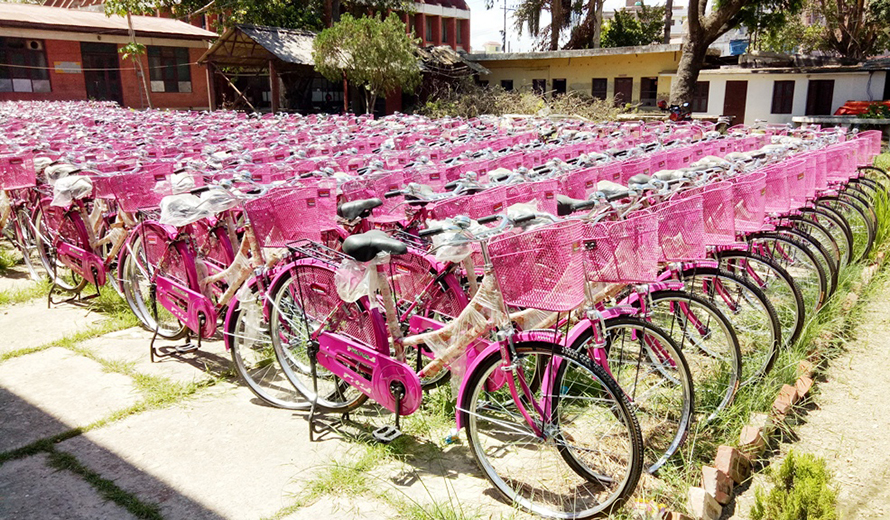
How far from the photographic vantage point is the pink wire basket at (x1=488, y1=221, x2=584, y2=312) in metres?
2.49

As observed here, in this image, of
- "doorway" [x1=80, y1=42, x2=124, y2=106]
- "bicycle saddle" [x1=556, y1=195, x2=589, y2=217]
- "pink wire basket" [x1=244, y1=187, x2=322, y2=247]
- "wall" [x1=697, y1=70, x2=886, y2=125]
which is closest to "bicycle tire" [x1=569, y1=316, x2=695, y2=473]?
"bicycle saddle" [x1=556, y1=195, x2=589, y2=217]

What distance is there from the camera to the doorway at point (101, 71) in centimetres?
2908

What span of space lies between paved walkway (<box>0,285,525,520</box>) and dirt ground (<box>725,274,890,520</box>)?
4.44 feet

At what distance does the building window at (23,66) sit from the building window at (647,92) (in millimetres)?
24258

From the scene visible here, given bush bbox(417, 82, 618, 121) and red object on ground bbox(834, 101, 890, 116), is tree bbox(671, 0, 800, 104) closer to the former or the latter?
bush bbox(417, 82, 618, 121)

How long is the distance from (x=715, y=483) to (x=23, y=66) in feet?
104

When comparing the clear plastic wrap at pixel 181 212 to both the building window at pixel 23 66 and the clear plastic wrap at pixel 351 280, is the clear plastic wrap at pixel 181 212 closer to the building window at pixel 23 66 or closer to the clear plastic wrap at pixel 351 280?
the clear plastic wrap at pixel 351 280

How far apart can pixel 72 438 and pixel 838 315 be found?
453 centimetres

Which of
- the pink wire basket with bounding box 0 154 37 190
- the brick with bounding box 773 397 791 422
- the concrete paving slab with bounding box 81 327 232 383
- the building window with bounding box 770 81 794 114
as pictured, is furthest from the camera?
the building window with bounding box 770 81 794 114

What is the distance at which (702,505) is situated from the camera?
8.14 feet

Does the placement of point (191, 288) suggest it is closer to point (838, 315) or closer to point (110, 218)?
point (110, 218)

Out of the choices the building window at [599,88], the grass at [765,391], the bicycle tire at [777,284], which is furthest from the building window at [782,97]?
the bicycle tire at [777,284]

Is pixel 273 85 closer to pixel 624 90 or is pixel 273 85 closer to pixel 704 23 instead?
pixel 704 23

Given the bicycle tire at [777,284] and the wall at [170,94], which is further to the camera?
the wall at [170,94]
